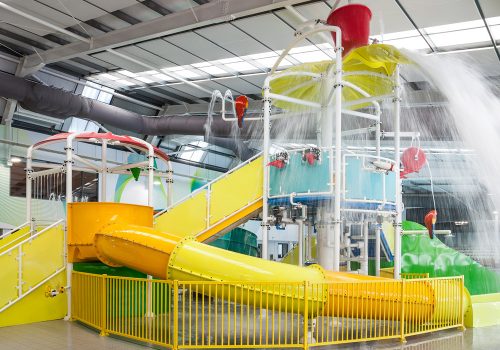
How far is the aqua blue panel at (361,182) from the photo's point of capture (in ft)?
37.1

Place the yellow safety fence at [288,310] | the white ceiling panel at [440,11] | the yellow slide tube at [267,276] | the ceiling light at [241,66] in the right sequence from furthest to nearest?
the ceiling light at [241,66] < the white ceiling panel at [440,11] < the yellow slide tube at [267,276] < the yellow safety fence at [288,310]

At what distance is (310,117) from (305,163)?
7.65m

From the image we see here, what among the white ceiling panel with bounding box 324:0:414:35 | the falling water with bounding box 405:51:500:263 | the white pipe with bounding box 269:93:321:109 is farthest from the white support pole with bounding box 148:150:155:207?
the falling water with bounding box 405:51:500:263

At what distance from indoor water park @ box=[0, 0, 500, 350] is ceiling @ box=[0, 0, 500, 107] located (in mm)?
76

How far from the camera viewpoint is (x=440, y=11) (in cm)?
1345

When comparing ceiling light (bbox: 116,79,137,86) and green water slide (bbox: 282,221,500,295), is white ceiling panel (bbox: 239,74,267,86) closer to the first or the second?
ceiling light (bbox: 116,79,137,86)

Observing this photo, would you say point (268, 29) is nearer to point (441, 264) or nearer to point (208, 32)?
point (208, 32)

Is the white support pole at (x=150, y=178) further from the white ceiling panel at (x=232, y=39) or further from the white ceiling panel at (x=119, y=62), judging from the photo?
the white ceiling panel at (x=119, y=62)

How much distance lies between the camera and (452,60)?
16.3 metres

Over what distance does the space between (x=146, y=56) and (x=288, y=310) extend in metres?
12.6

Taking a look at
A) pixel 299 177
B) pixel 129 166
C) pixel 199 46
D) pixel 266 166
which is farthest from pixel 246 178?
pixel 199 46

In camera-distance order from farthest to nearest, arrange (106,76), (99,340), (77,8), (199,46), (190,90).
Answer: (190,90)
(106,76)
(199,46)
(77,8)
(99,340)

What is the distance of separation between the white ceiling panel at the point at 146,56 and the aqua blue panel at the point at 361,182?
9649 mm

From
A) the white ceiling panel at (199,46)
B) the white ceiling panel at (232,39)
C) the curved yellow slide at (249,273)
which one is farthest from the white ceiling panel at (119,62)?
the curved yellow slide at (249,273)
